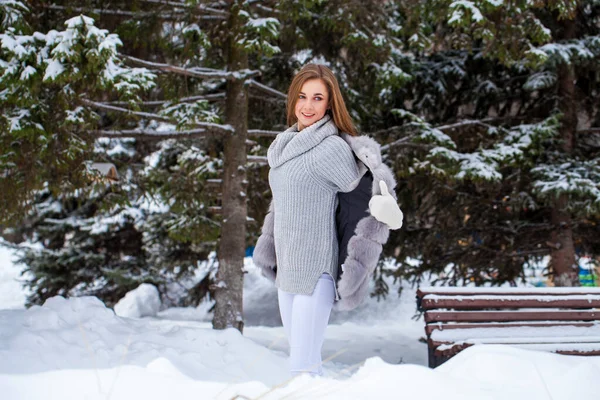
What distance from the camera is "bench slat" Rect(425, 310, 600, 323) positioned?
16.8 ft

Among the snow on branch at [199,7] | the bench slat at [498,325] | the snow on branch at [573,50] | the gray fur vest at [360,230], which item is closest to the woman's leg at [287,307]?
the gray fur vest at [360,230]

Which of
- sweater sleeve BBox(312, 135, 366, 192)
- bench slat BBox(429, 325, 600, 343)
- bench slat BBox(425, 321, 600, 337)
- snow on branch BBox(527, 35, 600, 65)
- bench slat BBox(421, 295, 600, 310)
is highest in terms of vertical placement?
snow on branch BBox(527, 35, 600, 65)

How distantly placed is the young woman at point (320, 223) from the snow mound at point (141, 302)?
9.95 m

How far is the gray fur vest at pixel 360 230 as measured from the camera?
2604 mm

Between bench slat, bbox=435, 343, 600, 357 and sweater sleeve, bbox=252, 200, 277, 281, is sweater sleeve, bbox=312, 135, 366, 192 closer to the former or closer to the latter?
sweater sleeve, bbox=252, 200, 277, 281

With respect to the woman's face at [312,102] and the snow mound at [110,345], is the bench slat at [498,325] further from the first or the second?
the woman's face at [312,102]

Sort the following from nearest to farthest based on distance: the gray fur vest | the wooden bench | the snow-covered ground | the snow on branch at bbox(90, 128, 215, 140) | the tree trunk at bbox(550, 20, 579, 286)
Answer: the snow-covered ground → the gray fur vest → the wooden bench → the snow on branch at bbox(90, 128, 215, 140) → the tree trunk at bbox(550, 20, 579, 286)

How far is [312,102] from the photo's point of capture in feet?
9.45

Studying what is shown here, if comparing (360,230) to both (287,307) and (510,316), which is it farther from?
(510,316)

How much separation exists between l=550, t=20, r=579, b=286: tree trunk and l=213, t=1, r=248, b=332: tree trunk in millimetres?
4649

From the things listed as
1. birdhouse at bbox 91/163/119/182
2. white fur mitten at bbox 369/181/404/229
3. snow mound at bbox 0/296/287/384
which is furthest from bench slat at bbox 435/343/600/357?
birdhouse at bbox 91/163/119/182

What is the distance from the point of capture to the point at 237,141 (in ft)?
23.7

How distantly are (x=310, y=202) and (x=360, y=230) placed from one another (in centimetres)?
29

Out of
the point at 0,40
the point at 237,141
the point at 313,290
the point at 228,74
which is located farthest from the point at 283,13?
the point at 313,290
